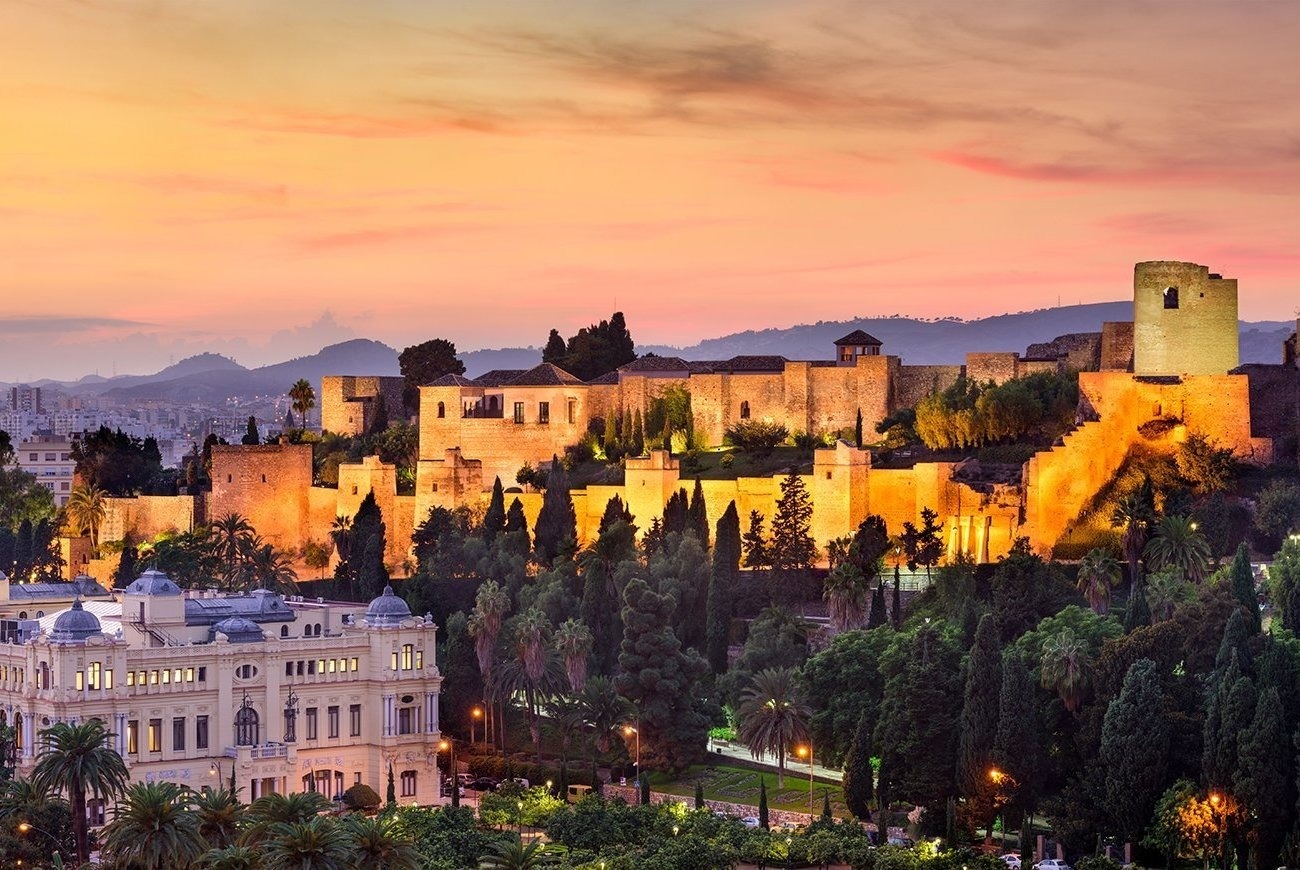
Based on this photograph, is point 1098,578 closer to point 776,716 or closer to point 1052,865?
point 776,716

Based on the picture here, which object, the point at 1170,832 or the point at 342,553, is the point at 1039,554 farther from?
the point at 342,553

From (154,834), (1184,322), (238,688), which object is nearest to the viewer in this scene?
(154,834)

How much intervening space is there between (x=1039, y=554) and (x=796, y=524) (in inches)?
279

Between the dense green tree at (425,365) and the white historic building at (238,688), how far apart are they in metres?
28.1

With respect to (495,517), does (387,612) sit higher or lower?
lower

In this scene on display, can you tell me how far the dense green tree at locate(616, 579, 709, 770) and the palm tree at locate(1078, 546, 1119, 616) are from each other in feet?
29.5

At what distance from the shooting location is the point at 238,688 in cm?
6122

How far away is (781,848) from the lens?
49.5 meters

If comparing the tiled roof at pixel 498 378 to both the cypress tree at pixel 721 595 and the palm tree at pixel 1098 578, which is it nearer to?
the cypress tree at pixel 721 595

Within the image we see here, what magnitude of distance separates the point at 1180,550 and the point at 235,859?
2659 centimetres

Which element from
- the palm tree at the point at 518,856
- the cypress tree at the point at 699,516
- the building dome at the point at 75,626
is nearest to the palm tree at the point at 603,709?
the cypress tree at the point at 699,516

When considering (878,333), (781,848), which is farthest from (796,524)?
(878,333)

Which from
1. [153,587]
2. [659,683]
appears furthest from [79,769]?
[659,683]

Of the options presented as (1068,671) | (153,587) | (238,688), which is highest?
(153,587)
